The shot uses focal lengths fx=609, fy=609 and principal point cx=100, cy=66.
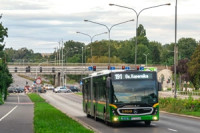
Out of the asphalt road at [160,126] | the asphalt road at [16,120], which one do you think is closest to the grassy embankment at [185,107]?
the asphalt road at [160,126]

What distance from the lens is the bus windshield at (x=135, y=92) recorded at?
28.8 m

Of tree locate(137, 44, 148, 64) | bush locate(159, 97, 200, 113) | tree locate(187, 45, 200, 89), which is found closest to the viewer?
bush locate(159, 97, 200, 113)

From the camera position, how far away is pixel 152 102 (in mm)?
28781

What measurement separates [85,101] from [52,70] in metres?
108

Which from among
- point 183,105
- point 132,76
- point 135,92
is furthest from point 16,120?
point 183,105

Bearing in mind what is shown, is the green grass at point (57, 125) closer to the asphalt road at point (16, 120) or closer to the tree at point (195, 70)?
the asphalt road at point (16, 120)

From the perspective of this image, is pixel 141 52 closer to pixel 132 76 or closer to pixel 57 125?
pixel 132 76

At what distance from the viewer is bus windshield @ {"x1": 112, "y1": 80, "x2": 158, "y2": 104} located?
2877 cm

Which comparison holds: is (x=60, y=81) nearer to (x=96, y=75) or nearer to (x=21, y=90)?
(x=21, y=90)

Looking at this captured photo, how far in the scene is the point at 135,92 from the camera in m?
28.9

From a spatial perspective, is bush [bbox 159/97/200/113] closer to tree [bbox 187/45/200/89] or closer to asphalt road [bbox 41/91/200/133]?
asphalt road [bbox 41/91/200/133]

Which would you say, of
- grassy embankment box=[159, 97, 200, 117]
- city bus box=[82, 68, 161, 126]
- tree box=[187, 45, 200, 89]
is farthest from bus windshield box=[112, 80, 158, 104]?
tree box=[187, 45, 200, 89]

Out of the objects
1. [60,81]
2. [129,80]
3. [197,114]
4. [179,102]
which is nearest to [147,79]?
[129,80]

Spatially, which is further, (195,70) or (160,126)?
(195,70)
